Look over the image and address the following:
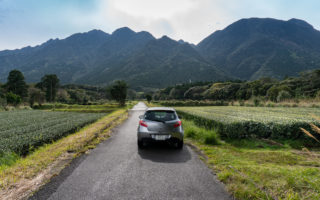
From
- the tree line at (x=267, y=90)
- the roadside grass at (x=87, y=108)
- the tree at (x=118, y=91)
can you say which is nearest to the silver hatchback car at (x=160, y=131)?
the tree line at (x=267, y=90)

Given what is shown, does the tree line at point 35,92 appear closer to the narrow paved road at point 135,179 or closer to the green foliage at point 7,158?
the green foliage at point 7,158

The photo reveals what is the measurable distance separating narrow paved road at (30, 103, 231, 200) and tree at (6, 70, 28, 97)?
79193mm

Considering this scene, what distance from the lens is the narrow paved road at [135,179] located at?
10.6 ft

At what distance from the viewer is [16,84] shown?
63500 mm

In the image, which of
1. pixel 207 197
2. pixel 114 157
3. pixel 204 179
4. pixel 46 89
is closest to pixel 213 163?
pixel 204 179

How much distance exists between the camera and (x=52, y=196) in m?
3.15

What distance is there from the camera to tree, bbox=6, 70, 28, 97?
63.3m

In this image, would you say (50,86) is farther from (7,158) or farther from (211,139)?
(211,139)

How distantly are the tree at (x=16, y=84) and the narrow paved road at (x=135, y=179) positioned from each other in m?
79.2

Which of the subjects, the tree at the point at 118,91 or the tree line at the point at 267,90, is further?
the tree at the point at 118,91

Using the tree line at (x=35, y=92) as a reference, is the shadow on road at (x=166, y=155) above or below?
below

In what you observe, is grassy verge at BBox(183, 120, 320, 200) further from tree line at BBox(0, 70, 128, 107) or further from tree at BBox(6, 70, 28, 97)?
tree at BBox(6, 70, 28, 97)

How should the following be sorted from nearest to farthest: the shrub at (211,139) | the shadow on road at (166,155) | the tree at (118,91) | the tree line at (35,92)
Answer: the shadow on road at (166,155), the shrub at (211,139), the tree at (118,91), the tree line at (35,92)

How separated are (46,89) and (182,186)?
92.7 metres
